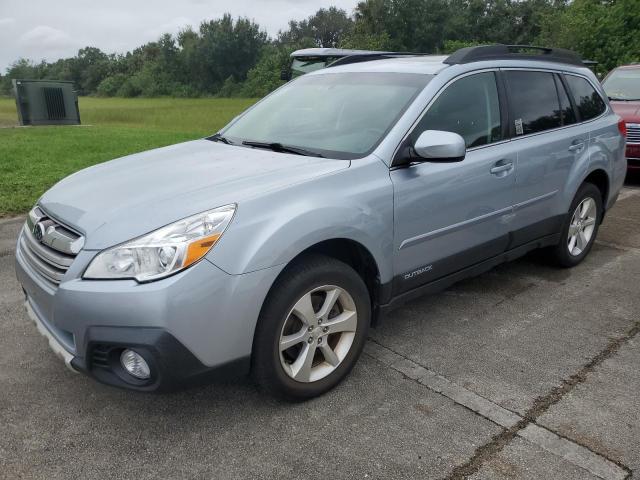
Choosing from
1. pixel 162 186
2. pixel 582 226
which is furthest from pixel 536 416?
pixel 582 226

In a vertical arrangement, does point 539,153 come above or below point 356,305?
above

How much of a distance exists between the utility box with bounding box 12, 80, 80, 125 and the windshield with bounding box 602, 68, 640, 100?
43.9 feet

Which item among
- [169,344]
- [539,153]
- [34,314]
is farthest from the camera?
[539,153]

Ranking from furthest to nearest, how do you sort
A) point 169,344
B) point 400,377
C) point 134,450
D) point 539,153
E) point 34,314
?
point 539,153 → point 400,377 → point 34,314 → point 134,450 → point 169,344

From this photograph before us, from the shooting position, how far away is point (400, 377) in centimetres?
301

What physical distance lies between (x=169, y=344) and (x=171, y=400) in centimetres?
74

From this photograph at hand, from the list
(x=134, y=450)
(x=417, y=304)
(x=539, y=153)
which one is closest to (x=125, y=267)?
(x=134, y=450)

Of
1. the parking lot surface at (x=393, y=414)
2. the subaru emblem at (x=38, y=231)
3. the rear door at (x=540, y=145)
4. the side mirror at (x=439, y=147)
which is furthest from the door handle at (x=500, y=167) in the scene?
the subaru emblem at (x=38, y=231)

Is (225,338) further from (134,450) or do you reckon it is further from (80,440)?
(80,440)

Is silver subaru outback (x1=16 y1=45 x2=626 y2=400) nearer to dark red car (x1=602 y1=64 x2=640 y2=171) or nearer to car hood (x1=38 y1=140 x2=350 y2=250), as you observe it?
car hood (x1=38 y1=140 x2=350 y2=250)

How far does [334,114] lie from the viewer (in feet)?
11.2

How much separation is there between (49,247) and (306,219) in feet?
3.99

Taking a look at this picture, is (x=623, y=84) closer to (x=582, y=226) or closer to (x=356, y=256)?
(x=582, y=226)

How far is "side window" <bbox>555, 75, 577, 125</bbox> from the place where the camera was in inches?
166
